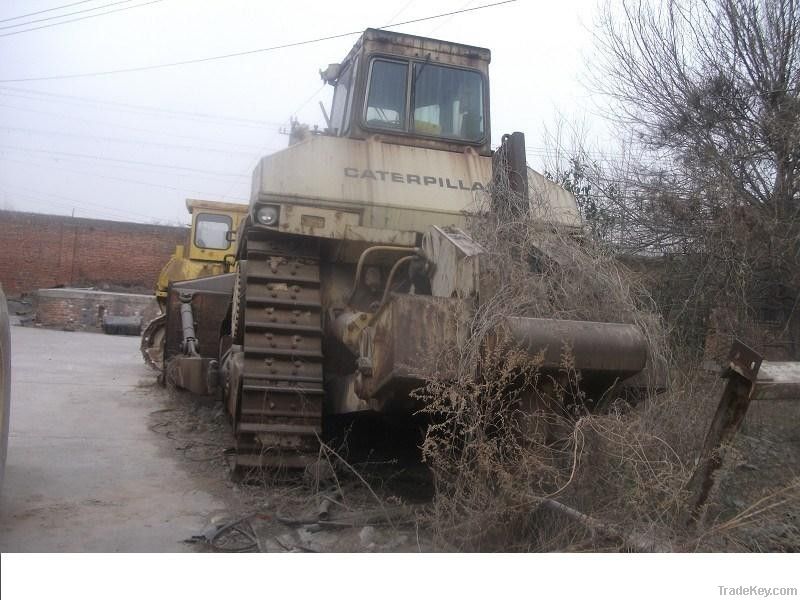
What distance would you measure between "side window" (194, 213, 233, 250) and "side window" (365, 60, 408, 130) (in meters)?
7.95

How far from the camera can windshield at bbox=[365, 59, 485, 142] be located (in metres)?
6.36

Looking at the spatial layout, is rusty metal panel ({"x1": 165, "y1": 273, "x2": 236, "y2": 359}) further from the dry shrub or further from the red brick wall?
the red brick wall

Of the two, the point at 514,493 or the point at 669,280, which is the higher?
the point at 669,280

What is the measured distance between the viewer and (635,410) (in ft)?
13.0

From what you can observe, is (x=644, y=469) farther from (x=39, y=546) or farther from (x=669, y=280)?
(x=669, y=280)

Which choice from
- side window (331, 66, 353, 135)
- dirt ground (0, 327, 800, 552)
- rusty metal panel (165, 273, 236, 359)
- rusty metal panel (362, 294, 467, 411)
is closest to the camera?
rusty metal panel (362, 294, 467, 411)

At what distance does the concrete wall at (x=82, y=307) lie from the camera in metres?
26.8

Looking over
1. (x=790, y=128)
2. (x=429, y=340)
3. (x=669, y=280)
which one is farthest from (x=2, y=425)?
(x=790, y=128)

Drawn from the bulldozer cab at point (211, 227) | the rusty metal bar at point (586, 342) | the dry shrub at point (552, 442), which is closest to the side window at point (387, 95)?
the dry shrub at point (552, 442)

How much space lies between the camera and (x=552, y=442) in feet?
12.5

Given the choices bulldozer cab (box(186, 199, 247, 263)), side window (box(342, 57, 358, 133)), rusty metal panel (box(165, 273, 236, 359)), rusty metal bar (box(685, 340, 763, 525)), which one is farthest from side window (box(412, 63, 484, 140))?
bulldozer cab (box(186, 199, 247, 263))

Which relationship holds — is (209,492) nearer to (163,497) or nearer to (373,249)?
(163,497)

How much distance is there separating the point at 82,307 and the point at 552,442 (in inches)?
1033

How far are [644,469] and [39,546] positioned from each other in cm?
289
